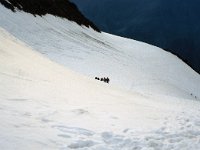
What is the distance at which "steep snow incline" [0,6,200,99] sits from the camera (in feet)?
90.8

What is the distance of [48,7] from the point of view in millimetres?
44000

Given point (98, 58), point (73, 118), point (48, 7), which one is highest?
point (48, 7)

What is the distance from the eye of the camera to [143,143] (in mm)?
8805

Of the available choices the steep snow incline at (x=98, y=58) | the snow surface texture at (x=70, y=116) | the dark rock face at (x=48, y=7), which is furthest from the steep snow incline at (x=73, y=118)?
the dark rock face at (x=48, y=7)

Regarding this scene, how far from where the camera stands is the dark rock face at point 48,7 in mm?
36103

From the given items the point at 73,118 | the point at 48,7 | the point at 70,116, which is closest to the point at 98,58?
the point at 48,7

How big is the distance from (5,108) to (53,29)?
93.3 feet

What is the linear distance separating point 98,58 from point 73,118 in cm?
2293

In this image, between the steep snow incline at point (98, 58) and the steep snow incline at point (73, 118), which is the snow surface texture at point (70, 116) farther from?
the steep snow incline at point (98, 58)

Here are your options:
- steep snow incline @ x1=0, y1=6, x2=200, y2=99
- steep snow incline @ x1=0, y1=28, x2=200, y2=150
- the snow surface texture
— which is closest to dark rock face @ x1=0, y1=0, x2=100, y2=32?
steep snow incline @ x1=0, y1=6, x2=200, y2=99

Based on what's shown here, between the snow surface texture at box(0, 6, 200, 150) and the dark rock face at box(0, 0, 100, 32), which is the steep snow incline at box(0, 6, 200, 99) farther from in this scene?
the snow surface texture at box(0, 6, 200, 150)

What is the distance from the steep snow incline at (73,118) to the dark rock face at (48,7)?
73.0ft

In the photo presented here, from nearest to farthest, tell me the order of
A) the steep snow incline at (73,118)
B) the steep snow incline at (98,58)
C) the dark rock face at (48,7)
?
the steep snow incline at (73,118)
the steep snow incline at (98,58)
the dark rock face at (48,7)

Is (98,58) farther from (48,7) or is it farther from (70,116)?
(70,116)
